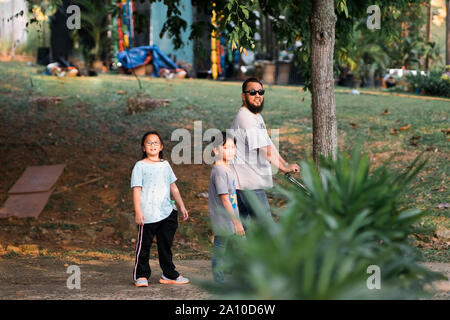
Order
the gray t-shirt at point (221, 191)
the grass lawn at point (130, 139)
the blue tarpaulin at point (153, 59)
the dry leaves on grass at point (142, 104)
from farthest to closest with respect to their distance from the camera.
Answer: the blue tarpaulin at point (153, 59), the dry leaves on grass at point (142, 104), the grass lawn at point (130, 139), the gray t-shirt at point (221, 191)

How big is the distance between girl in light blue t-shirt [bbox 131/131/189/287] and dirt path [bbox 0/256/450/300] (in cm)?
17

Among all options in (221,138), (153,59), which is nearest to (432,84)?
(153,59)

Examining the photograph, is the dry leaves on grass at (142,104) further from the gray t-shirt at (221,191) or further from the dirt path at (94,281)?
the gray t-shirt at (221,191)

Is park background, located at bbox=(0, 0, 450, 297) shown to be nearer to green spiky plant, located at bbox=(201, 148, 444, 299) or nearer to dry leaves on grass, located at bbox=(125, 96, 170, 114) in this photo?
dry leaves on grass, located at bbox=(125, 96, 170, 114)

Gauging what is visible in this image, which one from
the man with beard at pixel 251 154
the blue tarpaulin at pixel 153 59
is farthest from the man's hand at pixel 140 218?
the blue tarpaulin at pixel 153 59

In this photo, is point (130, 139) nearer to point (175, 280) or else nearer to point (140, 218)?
point (175, 280)

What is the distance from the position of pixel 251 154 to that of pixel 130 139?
788 cm

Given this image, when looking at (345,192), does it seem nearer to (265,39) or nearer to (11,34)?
(265,39)

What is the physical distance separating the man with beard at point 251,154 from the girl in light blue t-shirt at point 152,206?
54 centimetres

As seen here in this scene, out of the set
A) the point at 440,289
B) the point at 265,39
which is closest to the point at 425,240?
the point at 440,289

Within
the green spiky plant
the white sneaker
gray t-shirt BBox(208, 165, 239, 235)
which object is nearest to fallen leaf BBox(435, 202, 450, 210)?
gray t-shirt BBox(208, 165, 239, 235)

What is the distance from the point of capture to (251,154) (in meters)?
5.67

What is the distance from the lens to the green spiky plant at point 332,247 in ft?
9.52

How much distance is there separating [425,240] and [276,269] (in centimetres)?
522
